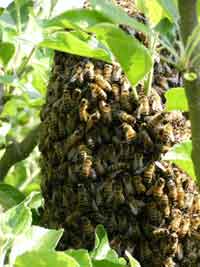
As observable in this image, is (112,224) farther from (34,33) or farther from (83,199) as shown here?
(34,33)

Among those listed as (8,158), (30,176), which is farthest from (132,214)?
(30,176)

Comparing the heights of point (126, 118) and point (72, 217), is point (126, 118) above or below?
above

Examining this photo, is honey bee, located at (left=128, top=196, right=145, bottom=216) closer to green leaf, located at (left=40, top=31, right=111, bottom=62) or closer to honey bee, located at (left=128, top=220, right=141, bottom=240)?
honey bee, located at (left=128, top=220, right=141, bottom=240)

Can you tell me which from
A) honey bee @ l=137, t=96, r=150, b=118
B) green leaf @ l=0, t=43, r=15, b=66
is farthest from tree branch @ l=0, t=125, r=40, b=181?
honey bee @ l=137, t=96, r=150, b=118

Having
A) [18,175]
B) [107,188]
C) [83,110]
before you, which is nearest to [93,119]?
[83,110]

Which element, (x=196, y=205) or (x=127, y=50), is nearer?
(x=127, y=50)

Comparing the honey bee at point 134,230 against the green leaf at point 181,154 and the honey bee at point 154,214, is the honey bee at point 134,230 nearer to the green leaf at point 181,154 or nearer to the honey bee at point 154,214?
the honey bee at point 154,214

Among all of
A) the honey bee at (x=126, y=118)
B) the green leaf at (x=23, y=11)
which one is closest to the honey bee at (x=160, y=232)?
the honey bee at (x=126, y=118)
